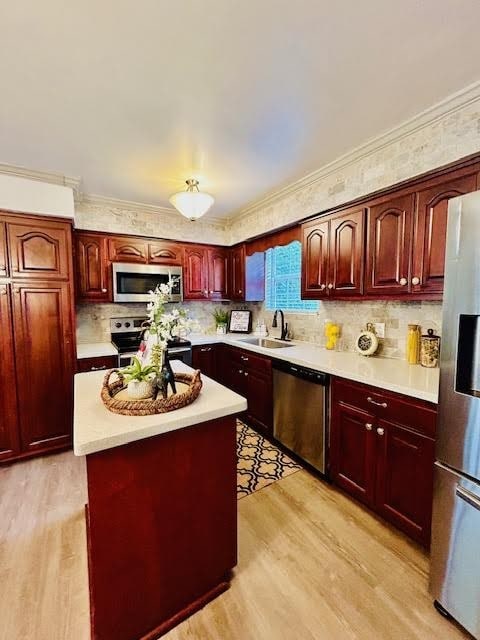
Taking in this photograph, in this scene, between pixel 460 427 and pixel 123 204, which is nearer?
pixel 460 427

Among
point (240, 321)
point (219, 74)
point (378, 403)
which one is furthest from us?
point (240, 321)

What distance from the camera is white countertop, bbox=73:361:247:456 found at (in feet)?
Result: 3.37

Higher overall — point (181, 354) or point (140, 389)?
point (140, 389)

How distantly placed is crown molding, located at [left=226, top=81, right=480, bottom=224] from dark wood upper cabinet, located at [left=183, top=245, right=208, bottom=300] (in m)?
1.18

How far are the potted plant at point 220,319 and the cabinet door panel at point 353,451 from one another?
7.62 feet

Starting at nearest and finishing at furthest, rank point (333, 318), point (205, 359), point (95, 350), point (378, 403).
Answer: point (378, 403), point (333, 318), point (95, 350), point (205, 359)

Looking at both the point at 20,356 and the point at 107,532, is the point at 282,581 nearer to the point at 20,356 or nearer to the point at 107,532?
the point at 107,532

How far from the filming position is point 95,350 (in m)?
3.03

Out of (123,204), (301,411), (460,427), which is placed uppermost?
(123,204)

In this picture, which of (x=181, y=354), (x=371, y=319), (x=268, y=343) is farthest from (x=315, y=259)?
(x=181, y=354)

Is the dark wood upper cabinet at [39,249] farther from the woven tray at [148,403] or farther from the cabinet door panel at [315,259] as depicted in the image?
the cabinet door panel at [315,259]

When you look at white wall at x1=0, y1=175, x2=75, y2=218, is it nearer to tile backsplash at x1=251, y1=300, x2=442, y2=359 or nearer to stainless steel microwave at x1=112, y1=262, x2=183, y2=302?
stainless steel microwave at x1=112, y1=262, x2=183, y2=302

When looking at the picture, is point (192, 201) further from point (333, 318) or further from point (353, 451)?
point (353, 451)

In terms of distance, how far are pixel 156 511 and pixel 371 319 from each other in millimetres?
2152
